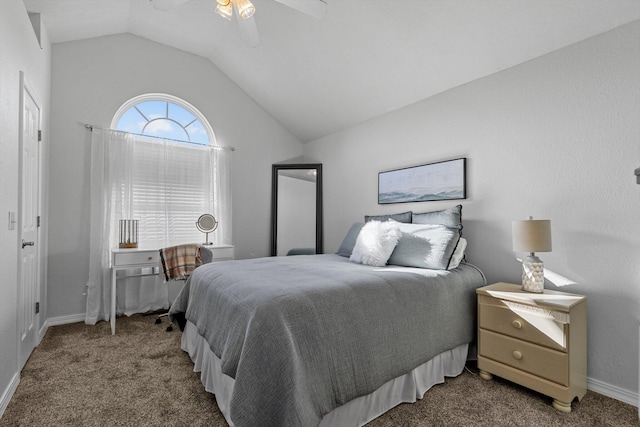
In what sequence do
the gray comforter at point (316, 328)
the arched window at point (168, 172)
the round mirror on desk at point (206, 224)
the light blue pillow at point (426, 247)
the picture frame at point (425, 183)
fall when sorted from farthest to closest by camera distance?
1. the round mirror on desk at point (206, 224)
2. the arched window at point (168, 172)
3. the picture frame at point (425, 183)
4. the light blue pillow at point (426, 247)
5. the gray comforter at point (316, 328)

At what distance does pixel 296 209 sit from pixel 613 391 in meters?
3.57

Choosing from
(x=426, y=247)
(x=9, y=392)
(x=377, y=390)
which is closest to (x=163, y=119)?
(x=9, y=392)

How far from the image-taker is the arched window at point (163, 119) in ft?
12.0

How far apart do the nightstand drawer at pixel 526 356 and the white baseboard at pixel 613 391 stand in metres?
0.48

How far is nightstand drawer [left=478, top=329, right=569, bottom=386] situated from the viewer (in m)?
1.79

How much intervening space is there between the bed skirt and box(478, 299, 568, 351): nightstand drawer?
0.30m

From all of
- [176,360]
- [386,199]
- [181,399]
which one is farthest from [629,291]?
[176,360]

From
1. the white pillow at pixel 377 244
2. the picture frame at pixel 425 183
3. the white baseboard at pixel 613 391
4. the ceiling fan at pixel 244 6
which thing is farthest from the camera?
the picture frame at pixel 425 183

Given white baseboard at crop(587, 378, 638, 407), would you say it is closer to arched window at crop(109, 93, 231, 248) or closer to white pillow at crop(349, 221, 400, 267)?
white pillow at crop(349, 221, 400, 267)

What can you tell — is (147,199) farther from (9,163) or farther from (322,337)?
(322,337)

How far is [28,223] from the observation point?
246 cm

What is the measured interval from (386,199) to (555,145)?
5.31ft

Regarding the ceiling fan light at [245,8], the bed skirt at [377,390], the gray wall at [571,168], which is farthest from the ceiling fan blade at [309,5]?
the bed skirt at [377,390]

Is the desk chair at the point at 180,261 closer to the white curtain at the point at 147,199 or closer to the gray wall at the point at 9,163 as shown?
the white curtain at the point at 147,199
